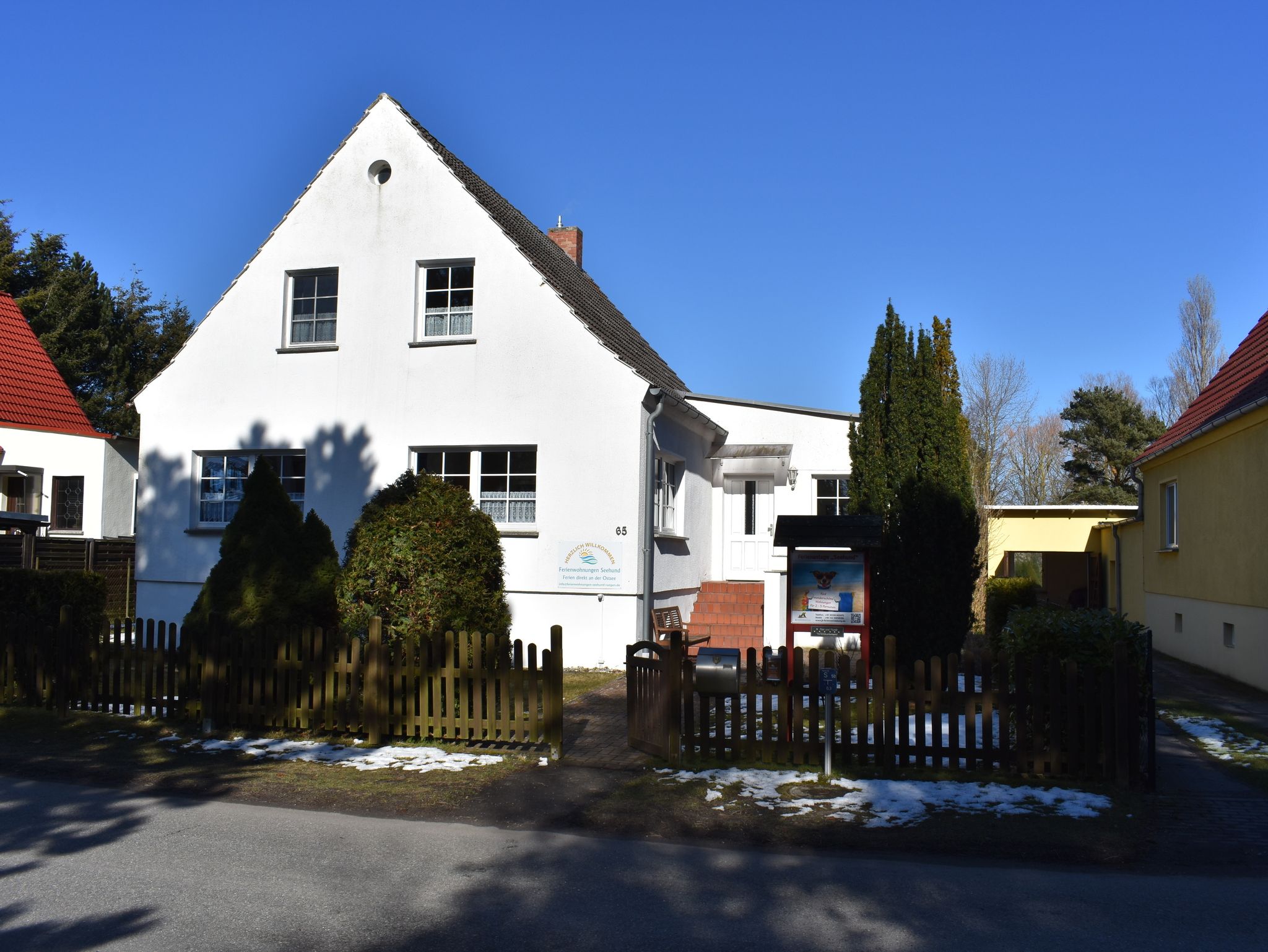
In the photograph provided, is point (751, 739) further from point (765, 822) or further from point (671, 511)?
point (671, 511)

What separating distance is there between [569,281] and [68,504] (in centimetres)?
1391

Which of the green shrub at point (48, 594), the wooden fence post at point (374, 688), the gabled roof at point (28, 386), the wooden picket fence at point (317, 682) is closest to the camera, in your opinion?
the wooden picket fence at point (317, 682)

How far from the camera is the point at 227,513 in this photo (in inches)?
755

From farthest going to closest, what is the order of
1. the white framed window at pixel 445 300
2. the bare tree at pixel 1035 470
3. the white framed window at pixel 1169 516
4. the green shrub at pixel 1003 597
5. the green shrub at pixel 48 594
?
the bare tree at pixel 1035 470 → the green shrub at pixel 1003 597 → the white framed window at pixel 1169 516 → the white framed window at pixel 445 300 → the green shrub at pixel 48 594

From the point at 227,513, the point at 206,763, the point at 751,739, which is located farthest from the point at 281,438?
the point at 751,739

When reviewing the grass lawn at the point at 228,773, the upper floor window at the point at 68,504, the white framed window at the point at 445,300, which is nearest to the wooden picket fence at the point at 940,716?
the grass lawn at the point at 228,773

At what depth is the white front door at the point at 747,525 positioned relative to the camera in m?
21.9

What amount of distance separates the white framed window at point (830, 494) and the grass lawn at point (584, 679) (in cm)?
675

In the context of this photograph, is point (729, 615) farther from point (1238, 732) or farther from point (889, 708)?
point (889, 708)

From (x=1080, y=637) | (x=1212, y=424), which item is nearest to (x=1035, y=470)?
(x=1212, y=424)

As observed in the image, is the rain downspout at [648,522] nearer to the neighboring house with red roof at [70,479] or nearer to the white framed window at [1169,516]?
the white framed window at [1169,516]

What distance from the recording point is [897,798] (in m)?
8.34

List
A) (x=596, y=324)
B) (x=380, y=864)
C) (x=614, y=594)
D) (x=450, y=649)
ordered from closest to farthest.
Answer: (x=380, y=864), (x=450, y=649), (x=614, y=594), (x=596, y=324)

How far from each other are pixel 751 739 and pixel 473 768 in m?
2.52
